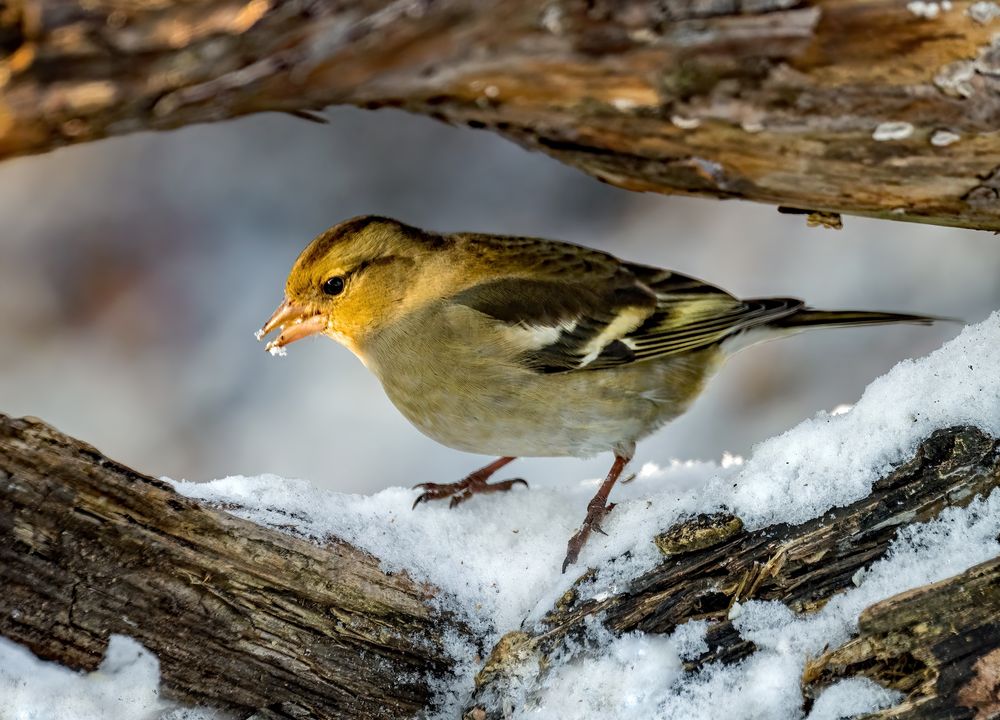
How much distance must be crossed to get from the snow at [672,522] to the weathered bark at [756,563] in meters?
0.03

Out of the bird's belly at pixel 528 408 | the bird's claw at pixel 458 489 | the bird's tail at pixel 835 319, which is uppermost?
the bird's tail at pixel 835 319

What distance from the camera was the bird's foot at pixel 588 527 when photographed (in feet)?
10.3

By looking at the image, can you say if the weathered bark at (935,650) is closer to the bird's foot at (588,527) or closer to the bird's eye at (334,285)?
the bird's foot at (588,527)

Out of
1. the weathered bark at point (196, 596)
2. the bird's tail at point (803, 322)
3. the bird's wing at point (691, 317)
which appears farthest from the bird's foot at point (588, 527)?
the bird's tail at point (803, 322)

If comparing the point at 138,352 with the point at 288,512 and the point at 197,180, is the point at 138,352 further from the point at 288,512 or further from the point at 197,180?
the point at 288,512

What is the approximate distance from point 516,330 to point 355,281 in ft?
2.03

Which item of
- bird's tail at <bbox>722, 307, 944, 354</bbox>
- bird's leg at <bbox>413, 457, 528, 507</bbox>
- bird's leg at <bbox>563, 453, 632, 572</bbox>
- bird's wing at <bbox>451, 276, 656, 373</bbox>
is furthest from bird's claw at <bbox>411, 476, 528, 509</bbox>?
bird's tail at <bbox>722, 307, 944, 354</bbox>

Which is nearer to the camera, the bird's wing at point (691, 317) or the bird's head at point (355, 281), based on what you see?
the bird's head at point (355, 281)

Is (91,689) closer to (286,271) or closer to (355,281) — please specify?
(355,281)

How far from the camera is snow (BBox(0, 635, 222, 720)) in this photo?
2543mm

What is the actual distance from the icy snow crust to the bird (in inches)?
9.9

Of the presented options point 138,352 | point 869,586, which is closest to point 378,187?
point 138,352

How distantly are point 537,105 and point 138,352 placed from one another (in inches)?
145

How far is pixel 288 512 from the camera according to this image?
3107mm
